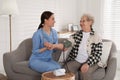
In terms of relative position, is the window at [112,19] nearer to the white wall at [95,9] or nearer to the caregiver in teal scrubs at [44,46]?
the white wall at [95,9]

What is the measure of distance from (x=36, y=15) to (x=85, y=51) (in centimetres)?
195

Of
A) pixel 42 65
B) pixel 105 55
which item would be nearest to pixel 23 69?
pixel 42 65

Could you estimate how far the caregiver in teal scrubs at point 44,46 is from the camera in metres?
3.35

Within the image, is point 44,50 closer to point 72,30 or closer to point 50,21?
point 50,21

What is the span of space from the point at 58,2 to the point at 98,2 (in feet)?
3.15

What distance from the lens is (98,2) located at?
5445 millimetres

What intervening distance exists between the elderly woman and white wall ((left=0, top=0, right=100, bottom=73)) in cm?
155

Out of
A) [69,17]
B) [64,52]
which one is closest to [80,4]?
[69,17]

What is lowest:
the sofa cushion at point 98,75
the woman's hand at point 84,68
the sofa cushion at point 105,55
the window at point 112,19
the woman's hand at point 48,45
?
the sofa cushion at point 98,75

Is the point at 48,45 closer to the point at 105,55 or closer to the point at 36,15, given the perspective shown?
the point at 105,55

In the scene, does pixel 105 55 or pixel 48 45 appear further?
pixel 105 55

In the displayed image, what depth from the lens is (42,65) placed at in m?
3.34

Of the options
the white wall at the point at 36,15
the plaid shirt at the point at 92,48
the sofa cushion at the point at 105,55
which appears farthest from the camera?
the white wall at the point at 36,15

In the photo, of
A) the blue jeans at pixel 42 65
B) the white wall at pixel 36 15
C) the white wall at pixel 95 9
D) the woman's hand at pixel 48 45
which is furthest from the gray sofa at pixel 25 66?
the white wall at pixel 95 9
